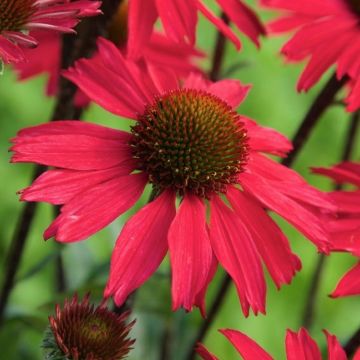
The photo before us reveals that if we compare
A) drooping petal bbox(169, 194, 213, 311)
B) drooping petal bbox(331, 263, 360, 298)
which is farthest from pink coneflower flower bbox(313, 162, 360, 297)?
drooping petal bbox(169, 194, 213, 311)

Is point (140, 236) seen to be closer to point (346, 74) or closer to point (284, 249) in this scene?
point (284, 249)

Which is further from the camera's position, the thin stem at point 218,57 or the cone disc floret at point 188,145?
the thin stem at point 218,57

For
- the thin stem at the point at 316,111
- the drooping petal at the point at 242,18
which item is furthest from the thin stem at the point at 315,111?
the drooping petal at the point at 242,18

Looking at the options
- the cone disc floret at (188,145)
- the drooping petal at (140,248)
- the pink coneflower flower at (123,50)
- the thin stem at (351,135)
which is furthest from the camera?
the thin stem at (351,135)

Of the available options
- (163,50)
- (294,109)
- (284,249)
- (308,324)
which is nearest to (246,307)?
(284,249)

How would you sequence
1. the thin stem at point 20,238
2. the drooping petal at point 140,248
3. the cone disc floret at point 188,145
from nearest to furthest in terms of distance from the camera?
the drooping petal at point 140,248
the cone disc floret at point 188,145
the thin stem at point 20,238

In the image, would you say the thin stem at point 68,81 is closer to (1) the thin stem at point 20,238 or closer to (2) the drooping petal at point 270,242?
(1) the thin stem at point 20,238

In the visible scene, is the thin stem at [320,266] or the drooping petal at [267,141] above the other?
the drooping petal at [267,141]
